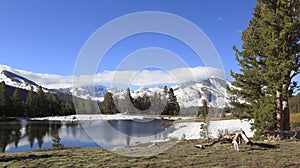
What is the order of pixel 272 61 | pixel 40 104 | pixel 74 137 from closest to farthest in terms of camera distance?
1. pixel 272 61
2. pixel 74 137
3. pixel 40 104

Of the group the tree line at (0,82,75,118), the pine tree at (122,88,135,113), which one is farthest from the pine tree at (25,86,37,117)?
the pine tree at (122,88,135,113)

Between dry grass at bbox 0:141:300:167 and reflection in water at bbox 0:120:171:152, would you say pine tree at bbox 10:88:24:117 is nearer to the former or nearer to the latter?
reflection in water at bbox 0:120:171:152

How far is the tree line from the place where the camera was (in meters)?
86.8

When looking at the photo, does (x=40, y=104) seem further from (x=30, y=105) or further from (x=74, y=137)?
(x=74, y=137)

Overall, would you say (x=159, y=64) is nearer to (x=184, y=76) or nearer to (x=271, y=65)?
(x=184, y=76)

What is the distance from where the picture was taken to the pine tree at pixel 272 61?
675 inches

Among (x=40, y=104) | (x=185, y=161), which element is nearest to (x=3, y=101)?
(x=40, y=104)

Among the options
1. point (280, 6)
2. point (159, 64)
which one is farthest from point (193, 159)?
point (280, 6)

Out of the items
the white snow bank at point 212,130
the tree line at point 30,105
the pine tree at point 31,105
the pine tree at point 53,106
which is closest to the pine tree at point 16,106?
the tree line at point 30,105

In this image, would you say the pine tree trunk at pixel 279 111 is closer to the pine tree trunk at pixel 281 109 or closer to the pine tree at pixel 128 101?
the pine tree trunk at pixel 281 109

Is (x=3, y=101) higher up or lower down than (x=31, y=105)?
higher up

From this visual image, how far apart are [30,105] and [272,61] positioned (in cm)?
9432

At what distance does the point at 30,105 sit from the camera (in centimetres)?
9450

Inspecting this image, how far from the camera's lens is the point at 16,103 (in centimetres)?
9012
